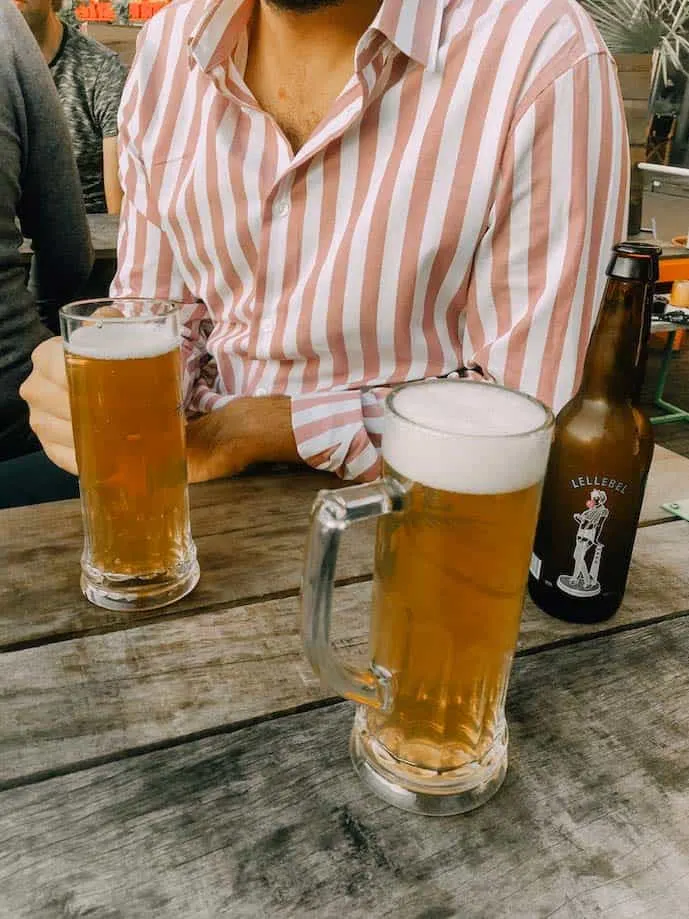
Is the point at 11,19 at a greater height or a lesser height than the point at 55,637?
greater

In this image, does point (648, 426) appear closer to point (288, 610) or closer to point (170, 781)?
point (288, 610)

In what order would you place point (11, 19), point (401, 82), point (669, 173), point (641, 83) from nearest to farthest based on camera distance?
point (401, 82), point (11, 19), point (641, 83), point (669, 173)

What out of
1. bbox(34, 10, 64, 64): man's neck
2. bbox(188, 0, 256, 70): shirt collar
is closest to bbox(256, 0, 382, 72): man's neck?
bbox(188, 0, 256, 70): shirt collar

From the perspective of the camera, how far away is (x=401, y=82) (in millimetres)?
1110

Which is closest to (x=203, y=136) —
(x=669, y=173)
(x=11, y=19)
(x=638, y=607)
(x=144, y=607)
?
(x=11, y=19)

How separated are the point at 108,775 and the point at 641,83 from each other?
5383mm

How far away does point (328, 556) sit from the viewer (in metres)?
0.50

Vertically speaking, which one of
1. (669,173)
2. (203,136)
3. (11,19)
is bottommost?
(669,173)

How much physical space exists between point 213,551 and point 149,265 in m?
0.77

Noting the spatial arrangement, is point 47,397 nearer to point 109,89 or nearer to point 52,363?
point 52,363

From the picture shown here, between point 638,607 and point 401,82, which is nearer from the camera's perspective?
point 638,607

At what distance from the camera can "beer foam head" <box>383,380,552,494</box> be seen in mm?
492

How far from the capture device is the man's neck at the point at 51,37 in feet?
9.80

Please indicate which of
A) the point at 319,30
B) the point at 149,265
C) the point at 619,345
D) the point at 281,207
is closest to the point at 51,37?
the point at 149,265
